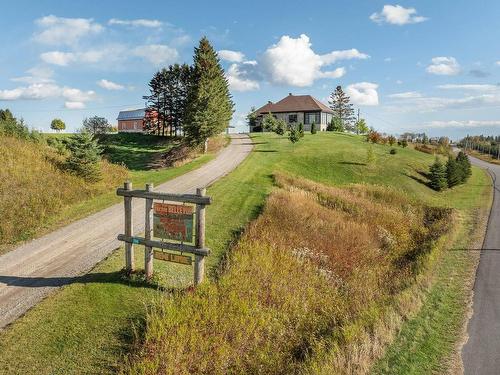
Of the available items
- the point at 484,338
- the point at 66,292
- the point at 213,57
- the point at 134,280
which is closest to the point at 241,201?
the point at 134,280

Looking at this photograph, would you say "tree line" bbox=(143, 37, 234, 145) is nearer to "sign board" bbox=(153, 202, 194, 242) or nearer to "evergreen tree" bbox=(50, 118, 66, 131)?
"sign board" bbox=(153, 202, 194, 242)

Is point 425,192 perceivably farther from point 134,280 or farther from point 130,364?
point 130,364

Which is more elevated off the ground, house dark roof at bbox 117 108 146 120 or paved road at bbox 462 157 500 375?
house dark roof at bbox 117 108 146 120

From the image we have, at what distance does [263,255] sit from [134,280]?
4.30m

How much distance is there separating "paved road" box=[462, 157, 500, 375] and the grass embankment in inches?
587

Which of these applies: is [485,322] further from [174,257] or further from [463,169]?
[463,169]

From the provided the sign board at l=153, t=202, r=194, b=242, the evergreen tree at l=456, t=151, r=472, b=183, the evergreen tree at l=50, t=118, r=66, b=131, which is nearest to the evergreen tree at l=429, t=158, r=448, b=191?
the evergreen tree at l=456, t=151, r=472, b=183

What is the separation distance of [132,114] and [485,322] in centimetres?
8642

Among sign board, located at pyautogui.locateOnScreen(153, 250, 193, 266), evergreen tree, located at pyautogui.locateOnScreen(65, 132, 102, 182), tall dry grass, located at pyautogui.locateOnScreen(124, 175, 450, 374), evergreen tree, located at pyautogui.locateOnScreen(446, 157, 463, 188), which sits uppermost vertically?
evergreen tree, located at pyautogui.locateOnScreen(65, 132, 102, 182)

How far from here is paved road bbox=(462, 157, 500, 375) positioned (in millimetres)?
8336

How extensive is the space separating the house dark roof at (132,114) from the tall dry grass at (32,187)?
61.8m

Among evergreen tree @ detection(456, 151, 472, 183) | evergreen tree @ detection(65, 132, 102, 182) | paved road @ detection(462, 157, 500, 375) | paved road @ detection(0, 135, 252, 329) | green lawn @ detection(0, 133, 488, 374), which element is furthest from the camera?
evergreen tree @ detection(456, 151, 472, 183)

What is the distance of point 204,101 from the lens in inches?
1457

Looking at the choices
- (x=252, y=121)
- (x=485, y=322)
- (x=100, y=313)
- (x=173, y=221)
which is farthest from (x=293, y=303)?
(x=252, y=121)
